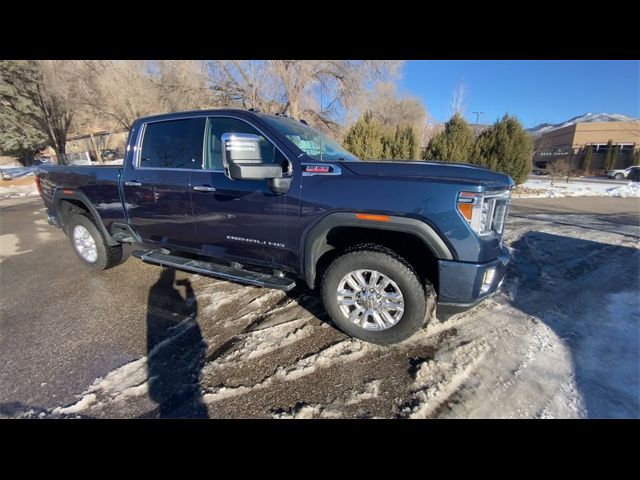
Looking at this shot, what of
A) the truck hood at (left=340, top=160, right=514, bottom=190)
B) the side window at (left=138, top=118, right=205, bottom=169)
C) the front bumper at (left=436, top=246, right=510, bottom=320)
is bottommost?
the front bumper at (left=436, top=246, right=510, bottom=320)

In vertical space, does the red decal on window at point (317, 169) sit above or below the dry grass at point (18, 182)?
above

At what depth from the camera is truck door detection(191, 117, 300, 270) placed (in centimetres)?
286

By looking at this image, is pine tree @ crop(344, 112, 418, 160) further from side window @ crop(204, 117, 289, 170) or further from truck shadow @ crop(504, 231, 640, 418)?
side window @ crop(204, 117, 289, 170)

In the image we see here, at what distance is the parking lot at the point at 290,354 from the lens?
6.99ft

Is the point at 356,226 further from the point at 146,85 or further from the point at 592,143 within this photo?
the point at 592,143

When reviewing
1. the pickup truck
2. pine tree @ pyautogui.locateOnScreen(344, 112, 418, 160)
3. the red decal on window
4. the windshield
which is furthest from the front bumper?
pine tree @ pyautogui.locateOnScreen(344, 112, 418, 160)

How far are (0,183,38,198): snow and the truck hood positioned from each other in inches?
755

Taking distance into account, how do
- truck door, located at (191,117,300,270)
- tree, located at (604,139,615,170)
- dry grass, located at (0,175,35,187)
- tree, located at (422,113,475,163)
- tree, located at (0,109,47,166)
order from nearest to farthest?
truck door, located at (191,117,300,270) → tree, located at (422,113,475,163) → dry grass, located at (0,175,35,187) → tree, located at (0,109,47,166) → tree, located at (604,139,615,170)

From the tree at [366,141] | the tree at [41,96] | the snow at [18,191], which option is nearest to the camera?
the tree at [366,141]

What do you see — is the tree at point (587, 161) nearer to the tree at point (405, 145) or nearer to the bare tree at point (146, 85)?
the tree at point (405, 145)

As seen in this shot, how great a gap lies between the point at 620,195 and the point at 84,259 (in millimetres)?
19458

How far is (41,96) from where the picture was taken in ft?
66.3

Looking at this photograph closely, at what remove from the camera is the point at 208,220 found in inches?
128

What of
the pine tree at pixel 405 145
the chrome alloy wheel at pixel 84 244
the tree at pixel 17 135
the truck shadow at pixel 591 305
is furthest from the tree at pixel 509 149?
the tree at pixel 17 135
